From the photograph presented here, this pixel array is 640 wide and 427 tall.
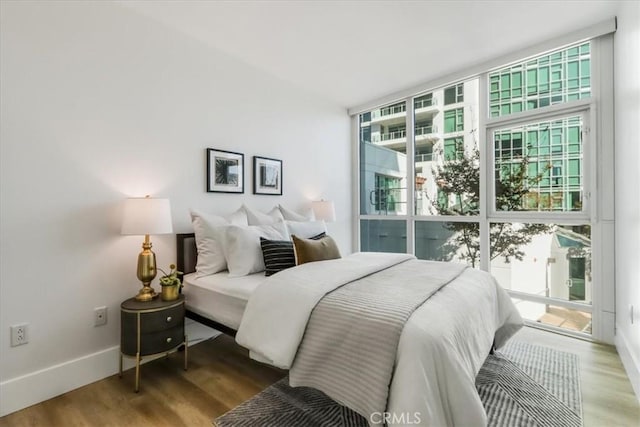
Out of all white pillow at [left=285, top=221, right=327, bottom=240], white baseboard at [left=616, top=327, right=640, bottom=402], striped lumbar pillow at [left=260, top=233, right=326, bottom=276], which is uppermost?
white pillow at [left=285, top=221, right=327, bottom=240]

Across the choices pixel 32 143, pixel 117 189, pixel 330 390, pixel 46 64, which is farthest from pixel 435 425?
pixel 46 64

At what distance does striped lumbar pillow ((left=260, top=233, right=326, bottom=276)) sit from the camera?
7.93ft

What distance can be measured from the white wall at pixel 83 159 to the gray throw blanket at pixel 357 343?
162 cm

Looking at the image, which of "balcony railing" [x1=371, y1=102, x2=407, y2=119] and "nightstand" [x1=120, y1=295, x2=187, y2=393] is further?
"balcony railing" [x1=371, y1=102, x2=407, y2=119]

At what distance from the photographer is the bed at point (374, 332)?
Result: 4.18ft

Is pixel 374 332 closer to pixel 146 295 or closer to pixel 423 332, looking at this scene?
pixel 423 332

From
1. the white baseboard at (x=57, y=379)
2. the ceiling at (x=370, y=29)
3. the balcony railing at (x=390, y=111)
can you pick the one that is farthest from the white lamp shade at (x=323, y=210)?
the white baseboard at (x=57, y=379)

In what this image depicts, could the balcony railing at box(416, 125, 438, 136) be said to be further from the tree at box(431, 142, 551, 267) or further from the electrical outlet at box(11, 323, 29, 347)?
the electrical outlet at box(11, 323, 29, 347)

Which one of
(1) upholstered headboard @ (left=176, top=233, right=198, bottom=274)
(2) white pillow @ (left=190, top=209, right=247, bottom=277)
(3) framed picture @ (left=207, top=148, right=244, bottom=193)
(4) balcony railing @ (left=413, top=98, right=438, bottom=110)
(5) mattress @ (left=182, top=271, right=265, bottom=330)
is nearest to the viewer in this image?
(5) mattress @ (left=182, top=271, right=265, bottom=330)

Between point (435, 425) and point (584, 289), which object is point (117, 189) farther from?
point (584, 289)

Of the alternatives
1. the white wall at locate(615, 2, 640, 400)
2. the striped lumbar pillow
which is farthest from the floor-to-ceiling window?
the striped lumbar pillow

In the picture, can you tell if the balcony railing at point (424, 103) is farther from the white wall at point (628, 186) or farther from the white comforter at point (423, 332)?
the white comforter at point (423, 332)

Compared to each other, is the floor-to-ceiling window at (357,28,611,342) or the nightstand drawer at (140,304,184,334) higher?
the floor-to-ceiling window at (357,28,611,342)

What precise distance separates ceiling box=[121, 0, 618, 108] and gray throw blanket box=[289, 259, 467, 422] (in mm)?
2125
